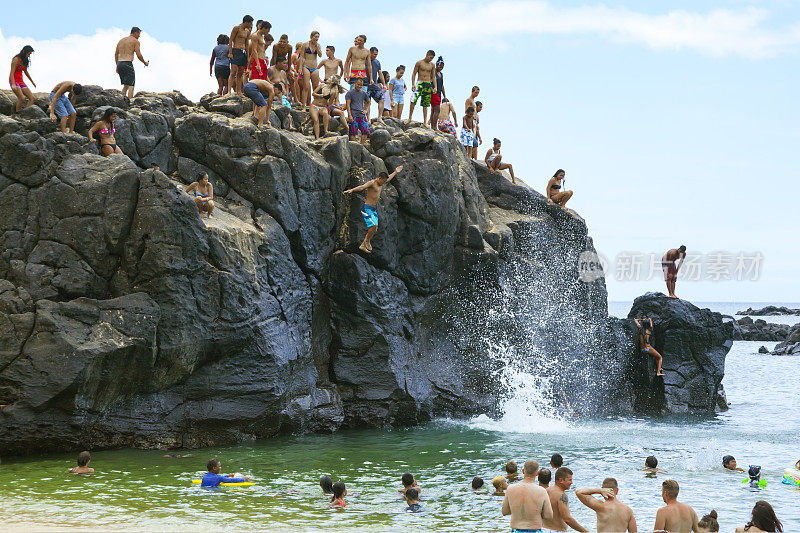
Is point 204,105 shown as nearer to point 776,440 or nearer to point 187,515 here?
point 187,515

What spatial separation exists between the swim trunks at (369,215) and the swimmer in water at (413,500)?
Result: 9934 millimetres

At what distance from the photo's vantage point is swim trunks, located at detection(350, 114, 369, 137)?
972 inches

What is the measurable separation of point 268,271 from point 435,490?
24.9 feet

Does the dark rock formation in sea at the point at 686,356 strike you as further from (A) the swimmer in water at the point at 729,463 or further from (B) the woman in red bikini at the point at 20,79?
(B) the woman in red bikini at the point at 20,79

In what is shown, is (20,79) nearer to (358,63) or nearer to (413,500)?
(358,63)

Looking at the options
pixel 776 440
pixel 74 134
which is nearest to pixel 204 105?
pixel 74 134

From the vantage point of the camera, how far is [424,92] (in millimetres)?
28078

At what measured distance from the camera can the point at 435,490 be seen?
1566cm

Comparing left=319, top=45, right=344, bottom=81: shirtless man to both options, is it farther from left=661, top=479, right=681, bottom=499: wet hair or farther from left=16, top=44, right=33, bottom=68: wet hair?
left=661, top=479, right=681, bottom=499: wet hair

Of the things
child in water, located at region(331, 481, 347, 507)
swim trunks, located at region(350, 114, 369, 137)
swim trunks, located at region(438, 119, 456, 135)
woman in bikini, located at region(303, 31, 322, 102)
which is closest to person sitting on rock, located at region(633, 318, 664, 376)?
swim trunks, located at region(438, 119, 456, 135)

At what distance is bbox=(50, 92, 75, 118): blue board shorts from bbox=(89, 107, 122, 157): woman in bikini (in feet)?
2.52

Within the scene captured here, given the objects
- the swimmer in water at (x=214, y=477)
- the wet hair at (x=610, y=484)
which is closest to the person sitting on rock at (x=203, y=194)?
the swimmer in water at (x=214, y=477)

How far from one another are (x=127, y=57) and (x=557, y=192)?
53.4ft

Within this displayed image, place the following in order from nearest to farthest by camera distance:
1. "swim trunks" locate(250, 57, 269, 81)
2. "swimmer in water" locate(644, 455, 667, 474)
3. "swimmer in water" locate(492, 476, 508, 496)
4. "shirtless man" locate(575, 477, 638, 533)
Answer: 1. "shirtless man" locate(575, 477, 638, 533)
2. "swimmer in water" locate(492, 476, 508, 496)
3. "swimmer in water" locate(644, 455, 667, 474)
4. "swim trunks" locate(250, 57, 269, 81)
